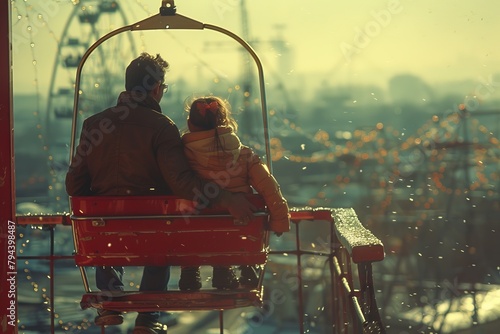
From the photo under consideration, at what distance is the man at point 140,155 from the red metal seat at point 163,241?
7cm

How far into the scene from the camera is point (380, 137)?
77.8m

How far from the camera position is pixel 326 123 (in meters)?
81.8

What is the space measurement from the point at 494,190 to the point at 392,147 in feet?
31.0

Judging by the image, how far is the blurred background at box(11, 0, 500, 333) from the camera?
59469 millimetres

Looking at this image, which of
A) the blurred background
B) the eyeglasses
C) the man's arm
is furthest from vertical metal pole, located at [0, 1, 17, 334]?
the blurred background

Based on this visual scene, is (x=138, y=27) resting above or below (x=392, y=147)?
above

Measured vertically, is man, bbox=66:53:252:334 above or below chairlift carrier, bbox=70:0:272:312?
above

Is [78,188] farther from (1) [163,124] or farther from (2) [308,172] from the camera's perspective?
(2) [308,172]

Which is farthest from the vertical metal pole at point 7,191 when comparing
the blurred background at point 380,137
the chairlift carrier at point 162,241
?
the blurred background at point 380,137

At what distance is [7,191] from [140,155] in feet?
1.81

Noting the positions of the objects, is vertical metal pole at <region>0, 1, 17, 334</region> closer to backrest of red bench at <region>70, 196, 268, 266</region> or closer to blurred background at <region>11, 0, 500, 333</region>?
backrest of red bench at <region>70, 196, 268, 266</region>

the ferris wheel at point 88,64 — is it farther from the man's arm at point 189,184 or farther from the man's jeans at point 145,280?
the man's arm at point 189,184

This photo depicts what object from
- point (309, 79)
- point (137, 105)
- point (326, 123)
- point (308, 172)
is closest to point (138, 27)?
point (137, 105)

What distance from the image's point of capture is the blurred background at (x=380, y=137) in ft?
195
